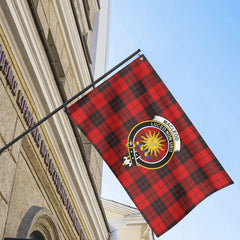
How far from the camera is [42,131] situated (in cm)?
807

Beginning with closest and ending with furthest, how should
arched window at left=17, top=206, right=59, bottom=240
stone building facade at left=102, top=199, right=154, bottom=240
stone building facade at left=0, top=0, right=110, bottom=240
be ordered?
stone building facade at left=0, top=0, right=110, bottom=240 → arched window at left=17, top=206, right=59, bottom=240 → stone building facade at left=102, top=199, right=154, bottom=240

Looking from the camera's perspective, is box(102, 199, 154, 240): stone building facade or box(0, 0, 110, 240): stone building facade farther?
box(102, 199, 154, 240): stone building facade

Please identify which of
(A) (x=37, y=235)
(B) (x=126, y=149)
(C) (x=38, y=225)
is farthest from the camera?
(A) (x=37, y=235)

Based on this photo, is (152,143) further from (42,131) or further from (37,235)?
(37,235)

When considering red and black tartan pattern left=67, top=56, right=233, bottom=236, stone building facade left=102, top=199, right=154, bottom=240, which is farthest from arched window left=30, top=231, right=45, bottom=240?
stone building facade left=102, top=199, right=154, bottom=240

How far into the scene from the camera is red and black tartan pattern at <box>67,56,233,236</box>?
6.16m

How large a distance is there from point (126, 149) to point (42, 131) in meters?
2.48

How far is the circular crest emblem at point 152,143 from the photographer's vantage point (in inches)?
245

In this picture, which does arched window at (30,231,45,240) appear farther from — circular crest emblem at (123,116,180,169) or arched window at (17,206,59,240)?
circular crest emblem at (123,116,180,169)

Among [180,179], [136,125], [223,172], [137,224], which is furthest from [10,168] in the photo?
[137,224]

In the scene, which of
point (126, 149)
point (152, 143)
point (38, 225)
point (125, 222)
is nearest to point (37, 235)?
A: point (38, 225)

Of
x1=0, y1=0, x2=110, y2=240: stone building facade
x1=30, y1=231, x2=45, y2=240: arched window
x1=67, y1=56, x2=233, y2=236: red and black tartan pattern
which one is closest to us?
x1=67, y1=56, x2=233, y2=236: red and black tartan pattern

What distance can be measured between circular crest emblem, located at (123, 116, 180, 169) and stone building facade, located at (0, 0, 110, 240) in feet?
6.32

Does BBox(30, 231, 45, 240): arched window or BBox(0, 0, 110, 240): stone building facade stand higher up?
BBox(0, 0, 110, 240): stone building facade
